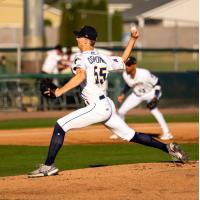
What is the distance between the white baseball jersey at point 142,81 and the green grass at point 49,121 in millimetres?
4081

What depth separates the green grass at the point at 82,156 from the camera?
43.3 ft

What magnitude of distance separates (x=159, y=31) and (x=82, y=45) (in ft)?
110

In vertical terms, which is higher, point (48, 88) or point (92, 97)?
point (48, 88)

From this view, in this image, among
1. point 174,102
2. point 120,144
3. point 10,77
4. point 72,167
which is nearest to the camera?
point 72,167

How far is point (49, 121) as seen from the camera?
23.0m

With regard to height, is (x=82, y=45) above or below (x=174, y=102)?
above

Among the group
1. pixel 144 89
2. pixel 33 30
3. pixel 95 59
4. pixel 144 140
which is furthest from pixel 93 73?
pixel 33 30

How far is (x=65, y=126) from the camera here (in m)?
11.0

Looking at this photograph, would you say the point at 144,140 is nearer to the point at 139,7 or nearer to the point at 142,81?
the point at 142,81

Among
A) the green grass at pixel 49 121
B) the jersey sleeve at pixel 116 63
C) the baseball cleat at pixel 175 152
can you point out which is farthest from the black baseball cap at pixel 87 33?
the green grass at pixel 49 121

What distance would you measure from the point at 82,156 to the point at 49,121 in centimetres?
832

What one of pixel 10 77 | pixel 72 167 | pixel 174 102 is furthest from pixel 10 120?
pixel 72 167

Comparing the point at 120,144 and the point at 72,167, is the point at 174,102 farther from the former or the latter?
the point at 72,167

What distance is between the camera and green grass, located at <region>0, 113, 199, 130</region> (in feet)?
70.8
